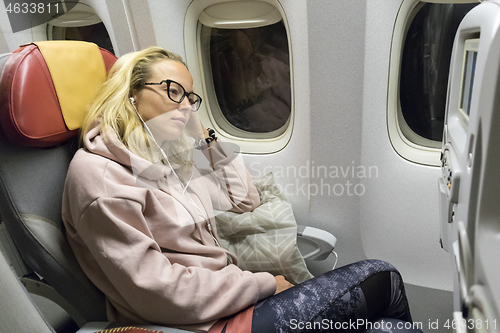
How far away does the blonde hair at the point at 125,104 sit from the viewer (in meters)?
0.99

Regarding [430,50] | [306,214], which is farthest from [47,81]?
[430,50]

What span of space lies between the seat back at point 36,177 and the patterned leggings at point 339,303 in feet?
1.64

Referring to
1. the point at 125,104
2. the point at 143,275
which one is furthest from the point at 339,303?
the point at 125,104

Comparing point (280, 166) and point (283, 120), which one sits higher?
point (283, 120)

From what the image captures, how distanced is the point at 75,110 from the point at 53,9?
1.18 meters

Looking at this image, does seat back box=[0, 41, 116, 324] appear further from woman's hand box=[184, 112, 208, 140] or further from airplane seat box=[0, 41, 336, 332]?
woman's hand box=[184, 112, 208, 140]

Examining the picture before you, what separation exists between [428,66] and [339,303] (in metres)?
1.14

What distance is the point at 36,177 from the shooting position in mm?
905

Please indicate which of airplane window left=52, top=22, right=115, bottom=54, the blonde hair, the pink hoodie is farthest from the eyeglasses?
airplane window left=52, top=22, right=115, bottom=54

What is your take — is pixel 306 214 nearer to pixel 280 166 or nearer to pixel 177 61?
pixel 280 166

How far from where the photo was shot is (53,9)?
177 centimetres

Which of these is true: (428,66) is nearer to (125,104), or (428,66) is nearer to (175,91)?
(175,91)

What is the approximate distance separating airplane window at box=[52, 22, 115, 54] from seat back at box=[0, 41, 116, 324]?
1020 mm

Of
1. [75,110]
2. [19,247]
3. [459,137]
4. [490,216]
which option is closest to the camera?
[490,216]
